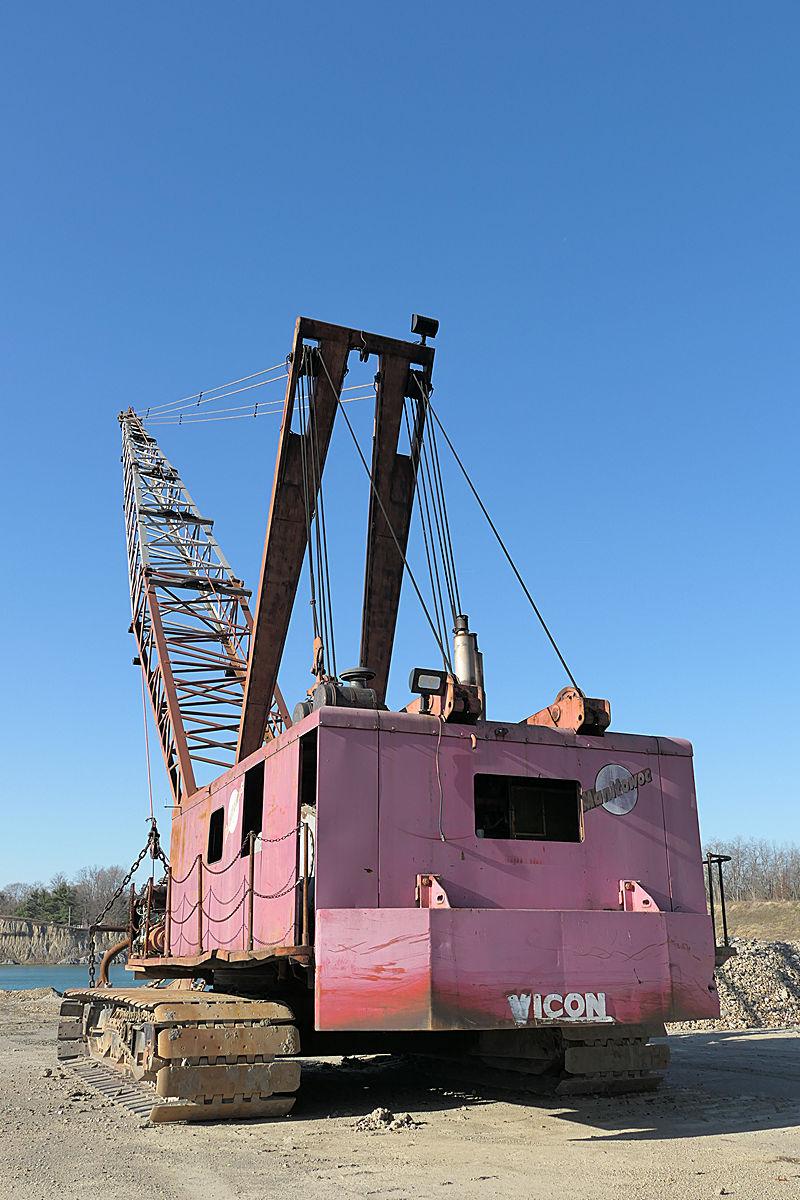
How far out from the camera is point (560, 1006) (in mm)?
8211

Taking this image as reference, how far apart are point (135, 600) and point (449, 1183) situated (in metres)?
19.2

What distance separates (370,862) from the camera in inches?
339

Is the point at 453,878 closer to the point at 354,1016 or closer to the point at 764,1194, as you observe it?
the point at 354,1016

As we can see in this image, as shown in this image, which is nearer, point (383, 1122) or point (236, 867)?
point (383, 1122)

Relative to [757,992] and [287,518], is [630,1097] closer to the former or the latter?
[287,518]

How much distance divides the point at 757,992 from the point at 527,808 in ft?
43.3

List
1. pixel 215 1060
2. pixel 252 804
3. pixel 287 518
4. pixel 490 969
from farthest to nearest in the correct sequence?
1. pixel 287 518
2. pixel 252 804
3. pixel 215 1060
4. pixel 490 969

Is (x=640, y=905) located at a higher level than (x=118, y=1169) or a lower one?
higher

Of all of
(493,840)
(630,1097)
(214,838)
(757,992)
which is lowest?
(757,992)

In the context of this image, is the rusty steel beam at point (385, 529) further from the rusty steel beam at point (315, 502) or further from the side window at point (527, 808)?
the side window at point (527, 808)

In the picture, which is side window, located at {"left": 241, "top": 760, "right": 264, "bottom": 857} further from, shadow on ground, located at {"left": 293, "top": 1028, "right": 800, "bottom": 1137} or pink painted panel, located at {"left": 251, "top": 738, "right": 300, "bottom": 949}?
shadow on ground, located at {"left": 293, "top": 1028, "right": 800, "bottom": 1137}

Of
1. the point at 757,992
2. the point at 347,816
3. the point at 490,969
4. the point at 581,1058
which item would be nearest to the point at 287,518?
the point at 347,816

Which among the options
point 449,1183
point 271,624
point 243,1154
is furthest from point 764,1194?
point 271,624

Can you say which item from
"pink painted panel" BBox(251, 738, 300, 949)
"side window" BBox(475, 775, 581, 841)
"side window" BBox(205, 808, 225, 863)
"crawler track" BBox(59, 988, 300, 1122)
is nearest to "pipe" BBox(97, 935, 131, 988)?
"side window" BBox(205, 808, 225, 863)
